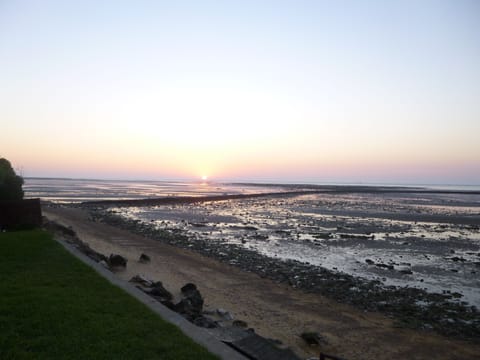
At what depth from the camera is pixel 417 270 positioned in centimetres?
1802

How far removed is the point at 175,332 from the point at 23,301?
3.52 meters

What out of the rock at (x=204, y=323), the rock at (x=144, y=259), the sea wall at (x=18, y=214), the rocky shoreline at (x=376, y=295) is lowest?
the rocky shoreline at (x=376, y=295)

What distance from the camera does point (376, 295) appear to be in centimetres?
1390

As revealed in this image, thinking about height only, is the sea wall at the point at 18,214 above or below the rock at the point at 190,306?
above

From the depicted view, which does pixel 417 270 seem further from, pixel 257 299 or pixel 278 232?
pixel 278 232

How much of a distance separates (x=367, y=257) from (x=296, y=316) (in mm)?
10681

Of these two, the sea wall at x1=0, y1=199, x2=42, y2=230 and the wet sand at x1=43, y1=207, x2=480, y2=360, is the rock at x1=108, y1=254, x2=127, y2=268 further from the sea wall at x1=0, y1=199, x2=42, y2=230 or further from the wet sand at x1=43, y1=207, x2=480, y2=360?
the sea wall at x1=0, y1=199, x2=42, y2=230

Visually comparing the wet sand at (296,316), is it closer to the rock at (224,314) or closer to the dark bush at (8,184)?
the rock at (224,314)

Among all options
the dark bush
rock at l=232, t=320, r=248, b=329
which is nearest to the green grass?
rock at l=232, t=320, r=248, b=329

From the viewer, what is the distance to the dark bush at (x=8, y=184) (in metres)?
22.0

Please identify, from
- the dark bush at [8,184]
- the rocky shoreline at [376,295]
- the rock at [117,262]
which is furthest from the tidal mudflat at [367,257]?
the dark bush at [8,184]

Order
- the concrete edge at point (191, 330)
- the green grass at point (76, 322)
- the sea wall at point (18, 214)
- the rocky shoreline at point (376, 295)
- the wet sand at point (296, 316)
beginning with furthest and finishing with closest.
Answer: the sea wall at point (18, 214), the rocky shoreline at point (376, 295), the wet sand at point (296, 316), the concrete edge at point (191, 330), the green grass at point (76, 322)

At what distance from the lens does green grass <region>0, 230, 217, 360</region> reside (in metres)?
5.95

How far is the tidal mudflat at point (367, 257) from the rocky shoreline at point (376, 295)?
0.10 ft
